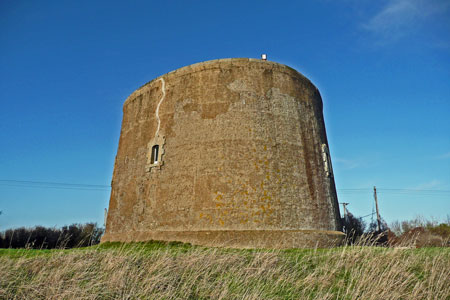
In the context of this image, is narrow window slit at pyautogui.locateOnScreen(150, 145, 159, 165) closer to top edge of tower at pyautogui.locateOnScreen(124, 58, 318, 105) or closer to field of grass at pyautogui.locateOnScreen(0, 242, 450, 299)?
top edge of tower at pyautogui.locateOnScreen(124, 58, 318, 105)

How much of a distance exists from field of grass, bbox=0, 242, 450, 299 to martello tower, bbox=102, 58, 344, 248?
371cm

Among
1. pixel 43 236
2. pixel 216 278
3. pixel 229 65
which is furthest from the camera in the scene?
pixel 43 236

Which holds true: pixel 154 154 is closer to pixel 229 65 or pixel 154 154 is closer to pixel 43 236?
pixel 229 65

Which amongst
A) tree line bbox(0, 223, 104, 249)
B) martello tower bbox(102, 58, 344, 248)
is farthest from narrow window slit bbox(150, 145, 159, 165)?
tree line bbox(0, 223, 104, 249)

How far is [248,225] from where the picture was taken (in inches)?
394

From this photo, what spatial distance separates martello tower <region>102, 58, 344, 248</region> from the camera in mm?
10203

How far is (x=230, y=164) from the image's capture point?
35.0 feet

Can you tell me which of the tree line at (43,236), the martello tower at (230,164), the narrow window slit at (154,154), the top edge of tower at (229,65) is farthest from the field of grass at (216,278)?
the tree line at (43,236)

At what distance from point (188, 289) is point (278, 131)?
24.8 feet

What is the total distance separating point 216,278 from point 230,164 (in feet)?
18.3

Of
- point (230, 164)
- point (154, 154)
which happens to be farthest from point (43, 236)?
→ point (230, 164)

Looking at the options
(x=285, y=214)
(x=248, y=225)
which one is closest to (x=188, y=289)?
(x=248, y=225)

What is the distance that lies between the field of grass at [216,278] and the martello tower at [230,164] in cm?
371

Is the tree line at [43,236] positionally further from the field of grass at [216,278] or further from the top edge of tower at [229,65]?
the field of grass at [216,278]
